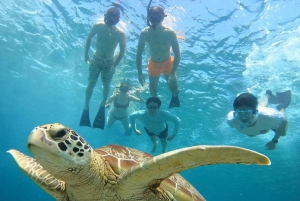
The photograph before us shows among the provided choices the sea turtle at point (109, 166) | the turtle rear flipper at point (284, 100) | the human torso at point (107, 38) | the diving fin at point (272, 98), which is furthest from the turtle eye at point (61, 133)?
the diving fin at point (272, 98)

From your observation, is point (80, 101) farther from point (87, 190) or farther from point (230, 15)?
point (87, 190)

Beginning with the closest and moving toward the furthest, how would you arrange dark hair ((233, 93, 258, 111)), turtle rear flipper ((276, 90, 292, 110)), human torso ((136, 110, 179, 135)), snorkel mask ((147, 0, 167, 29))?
dark hair ((233, 93, 258, 111)) → snorkel mask ((147, 0, 167, 29)) → turtle rear flipper ((276, 90, 292, 110)) → human torso ((136, 110, 179, 135))

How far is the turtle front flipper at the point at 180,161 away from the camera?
1811mm

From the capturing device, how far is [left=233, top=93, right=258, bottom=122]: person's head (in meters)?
A: 6.53

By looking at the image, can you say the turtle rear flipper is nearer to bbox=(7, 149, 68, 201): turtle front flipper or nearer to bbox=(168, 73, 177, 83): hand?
bbox=(168, 73, 177, 83): hand

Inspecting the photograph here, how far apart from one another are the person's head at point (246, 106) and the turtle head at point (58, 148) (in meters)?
5.31

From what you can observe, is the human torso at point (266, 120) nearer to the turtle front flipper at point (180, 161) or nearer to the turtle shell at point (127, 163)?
the turtle shell at point (127, 163)

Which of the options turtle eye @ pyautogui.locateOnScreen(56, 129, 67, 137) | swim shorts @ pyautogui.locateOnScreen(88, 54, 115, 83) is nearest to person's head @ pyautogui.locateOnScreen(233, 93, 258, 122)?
swim shorts @ pyautogui.locateOnScreen(88, 54, 115, 83)

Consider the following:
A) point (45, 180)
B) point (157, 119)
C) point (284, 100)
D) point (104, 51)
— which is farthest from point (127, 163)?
point (284, 100)

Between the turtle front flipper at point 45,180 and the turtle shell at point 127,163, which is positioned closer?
the turtle shell at point 127,163

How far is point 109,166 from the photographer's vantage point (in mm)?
2881

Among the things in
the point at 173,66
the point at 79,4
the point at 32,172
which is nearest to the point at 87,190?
the point at 32,172

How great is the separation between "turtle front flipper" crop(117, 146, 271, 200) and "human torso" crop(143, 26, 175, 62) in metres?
6.88

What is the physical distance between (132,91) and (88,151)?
1515 centimetres
